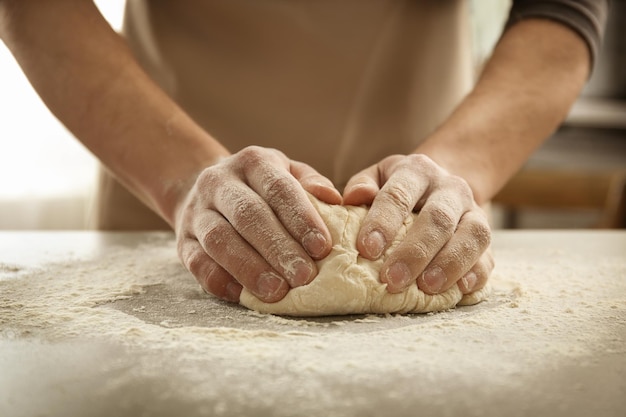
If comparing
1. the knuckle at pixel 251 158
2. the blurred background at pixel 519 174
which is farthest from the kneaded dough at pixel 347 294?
the blurred background at pixel 519 174

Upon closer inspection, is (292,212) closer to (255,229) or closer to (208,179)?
(255,229)

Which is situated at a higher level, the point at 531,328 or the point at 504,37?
the point at 504,37

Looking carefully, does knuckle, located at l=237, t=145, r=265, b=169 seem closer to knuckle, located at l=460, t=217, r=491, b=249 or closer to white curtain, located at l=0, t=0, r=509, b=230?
knuckle, located at l=460, t=217, r=491, b=249

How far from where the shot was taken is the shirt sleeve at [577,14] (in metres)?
1.38

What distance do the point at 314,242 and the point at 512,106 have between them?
0.63 metres

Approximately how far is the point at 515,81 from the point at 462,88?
31 centimetres

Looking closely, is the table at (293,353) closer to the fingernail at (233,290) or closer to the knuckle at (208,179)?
the fingernail at (233,290)

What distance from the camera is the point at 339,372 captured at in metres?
0.66

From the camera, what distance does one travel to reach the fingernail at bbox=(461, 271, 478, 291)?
3.03 feet

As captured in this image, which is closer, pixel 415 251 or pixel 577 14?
pixel 415 251

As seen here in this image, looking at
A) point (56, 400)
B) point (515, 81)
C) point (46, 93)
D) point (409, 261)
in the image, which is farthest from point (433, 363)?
point (46, 93)

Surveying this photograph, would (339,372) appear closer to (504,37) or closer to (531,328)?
(531,328)

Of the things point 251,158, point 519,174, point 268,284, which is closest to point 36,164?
point 519,174

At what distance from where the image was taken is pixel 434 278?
0.89 m
